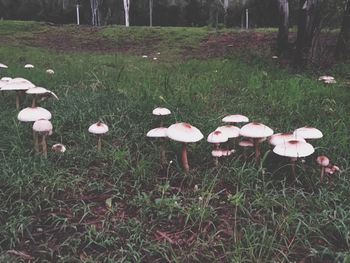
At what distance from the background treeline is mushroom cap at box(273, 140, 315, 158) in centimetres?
1959

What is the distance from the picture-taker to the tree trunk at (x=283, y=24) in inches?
356

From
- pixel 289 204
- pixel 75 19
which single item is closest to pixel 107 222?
pixel 289 204

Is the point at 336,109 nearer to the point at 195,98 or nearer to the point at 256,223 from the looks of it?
the point at 195,98

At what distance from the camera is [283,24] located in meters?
9.24

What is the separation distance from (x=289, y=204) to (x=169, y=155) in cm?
121

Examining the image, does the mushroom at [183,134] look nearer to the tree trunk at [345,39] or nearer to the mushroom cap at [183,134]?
the mushroom cap at [183,134]

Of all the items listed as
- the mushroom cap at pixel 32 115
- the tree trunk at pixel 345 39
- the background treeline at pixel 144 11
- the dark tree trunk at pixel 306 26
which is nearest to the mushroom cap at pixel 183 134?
the mushroom cap at pixel 32 115

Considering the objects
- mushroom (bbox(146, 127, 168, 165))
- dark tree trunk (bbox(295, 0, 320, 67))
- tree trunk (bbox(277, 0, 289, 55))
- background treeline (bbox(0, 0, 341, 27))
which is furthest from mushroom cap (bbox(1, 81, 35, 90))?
background treeline (bbox(0, 0, 341, 27))

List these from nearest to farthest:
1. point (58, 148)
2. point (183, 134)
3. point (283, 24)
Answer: point (183, 134), point (58, 148), point (283, 24)

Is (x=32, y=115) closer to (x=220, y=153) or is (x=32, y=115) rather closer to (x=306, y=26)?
(x=220, y=153)

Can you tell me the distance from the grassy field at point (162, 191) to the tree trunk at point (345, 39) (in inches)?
150

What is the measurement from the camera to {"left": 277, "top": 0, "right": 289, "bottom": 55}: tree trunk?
9055 millimetres

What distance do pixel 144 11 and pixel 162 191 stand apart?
2186cm

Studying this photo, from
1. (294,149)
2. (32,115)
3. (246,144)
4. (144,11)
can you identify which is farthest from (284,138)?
(144,11)
